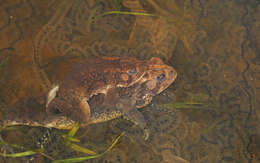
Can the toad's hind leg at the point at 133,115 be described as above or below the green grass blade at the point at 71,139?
above


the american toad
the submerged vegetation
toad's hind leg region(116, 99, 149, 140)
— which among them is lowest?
the submerged vegetation

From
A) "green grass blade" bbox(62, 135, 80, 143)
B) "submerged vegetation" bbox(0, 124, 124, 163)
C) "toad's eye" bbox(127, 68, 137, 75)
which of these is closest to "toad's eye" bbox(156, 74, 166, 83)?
"toad's eye" bbox(127, 68, 137, 75)

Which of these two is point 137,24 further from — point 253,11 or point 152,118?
point 253,11

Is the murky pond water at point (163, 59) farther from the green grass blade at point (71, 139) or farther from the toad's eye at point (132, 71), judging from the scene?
the toad's eye at point (132, 71)

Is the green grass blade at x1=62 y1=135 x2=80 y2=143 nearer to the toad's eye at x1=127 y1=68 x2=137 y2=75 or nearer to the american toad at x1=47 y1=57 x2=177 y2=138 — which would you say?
the american toad at x1=47 y1=57 x2=177 y2=138

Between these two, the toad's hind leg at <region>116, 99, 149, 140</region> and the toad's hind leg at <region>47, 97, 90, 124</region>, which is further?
the toad's hind leg at <region>116, 99, 149, 140</region>

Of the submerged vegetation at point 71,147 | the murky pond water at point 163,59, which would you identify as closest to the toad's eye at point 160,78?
the murky pond water at point 163,59

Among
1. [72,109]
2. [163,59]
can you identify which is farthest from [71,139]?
[163,59]

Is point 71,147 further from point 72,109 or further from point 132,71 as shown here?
point 132,71
